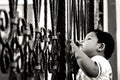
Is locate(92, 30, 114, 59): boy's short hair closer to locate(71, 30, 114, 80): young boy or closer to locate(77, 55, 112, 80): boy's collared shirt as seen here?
locate(71, 30, 114, 80): young boy

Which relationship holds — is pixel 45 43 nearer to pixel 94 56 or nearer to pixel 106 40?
pixel 94 56

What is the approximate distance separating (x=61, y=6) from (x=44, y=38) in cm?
28

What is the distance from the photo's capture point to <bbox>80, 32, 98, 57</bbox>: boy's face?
1778 mm

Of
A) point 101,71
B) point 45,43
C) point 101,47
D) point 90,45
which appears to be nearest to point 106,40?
point 101,47

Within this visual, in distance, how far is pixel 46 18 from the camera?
43.1 inches

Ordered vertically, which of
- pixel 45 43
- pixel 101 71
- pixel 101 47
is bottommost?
pixel 101 71

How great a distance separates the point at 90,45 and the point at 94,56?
0.24 feet

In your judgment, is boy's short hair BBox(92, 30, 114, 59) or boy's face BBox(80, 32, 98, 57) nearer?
boy's face BBox(80, 32, 98, 57)

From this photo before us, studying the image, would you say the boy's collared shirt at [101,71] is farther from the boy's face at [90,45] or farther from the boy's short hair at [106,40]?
the boy's short hair at [106,40]

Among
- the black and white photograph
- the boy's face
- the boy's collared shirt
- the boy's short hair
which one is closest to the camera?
the black and white photograph

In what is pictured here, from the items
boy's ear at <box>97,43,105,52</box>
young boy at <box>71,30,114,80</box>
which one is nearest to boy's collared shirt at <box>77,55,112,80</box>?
young boy at <box>71,30,114,80</box>

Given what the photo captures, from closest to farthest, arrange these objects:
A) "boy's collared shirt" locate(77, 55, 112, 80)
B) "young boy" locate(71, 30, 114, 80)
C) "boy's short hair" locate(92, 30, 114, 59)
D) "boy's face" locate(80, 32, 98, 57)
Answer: "young boy" locate(71, 30, 114, 80) < "boy's collared shirt" locate(77, 55, 112, 80) < "boy's face" locate(80, 32, 98, 57) < "boy's short hair" locate(92, 30, 114, 59)

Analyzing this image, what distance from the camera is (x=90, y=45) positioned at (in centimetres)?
181

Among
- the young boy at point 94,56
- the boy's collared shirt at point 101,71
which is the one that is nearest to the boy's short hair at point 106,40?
the young boy at point 94,56
